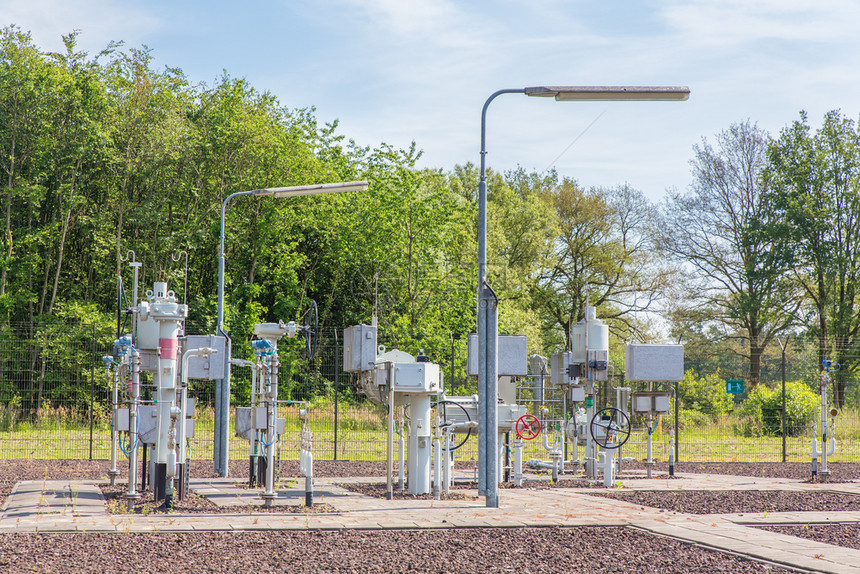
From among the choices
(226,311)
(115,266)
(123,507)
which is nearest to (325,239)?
(226,311)

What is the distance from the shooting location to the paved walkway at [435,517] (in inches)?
327

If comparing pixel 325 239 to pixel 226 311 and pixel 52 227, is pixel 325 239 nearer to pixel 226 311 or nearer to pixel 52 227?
pixel 226 311

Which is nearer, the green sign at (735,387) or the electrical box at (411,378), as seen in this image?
the electrical box at (411,378)

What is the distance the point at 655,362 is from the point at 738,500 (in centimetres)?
395

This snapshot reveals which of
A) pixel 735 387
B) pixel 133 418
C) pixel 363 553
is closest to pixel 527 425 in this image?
pixel 133 418

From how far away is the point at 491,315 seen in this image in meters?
11.7

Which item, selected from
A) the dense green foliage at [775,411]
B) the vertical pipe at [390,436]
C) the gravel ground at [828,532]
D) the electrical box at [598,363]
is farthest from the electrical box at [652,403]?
the dense green foliage at [775,411]

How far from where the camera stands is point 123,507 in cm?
1030

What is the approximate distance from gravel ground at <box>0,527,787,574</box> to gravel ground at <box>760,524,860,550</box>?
1.51 metres

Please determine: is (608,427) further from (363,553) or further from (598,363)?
(363,553)

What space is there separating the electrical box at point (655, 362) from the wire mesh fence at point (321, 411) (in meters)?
1.39

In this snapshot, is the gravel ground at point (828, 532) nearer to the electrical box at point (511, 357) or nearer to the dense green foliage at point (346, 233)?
the electrical box at point (511, 357)

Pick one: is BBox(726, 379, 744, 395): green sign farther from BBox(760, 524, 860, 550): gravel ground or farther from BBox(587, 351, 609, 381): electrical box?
BBox(760, 524, 860, 550): gravel ground

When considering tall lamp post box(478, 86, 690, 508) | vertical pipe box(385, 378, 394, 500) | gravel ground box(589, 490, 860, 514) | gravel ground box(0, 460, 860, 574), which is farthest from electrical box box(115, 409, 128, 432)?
gravel ground box(589, 490, 860, 514)
